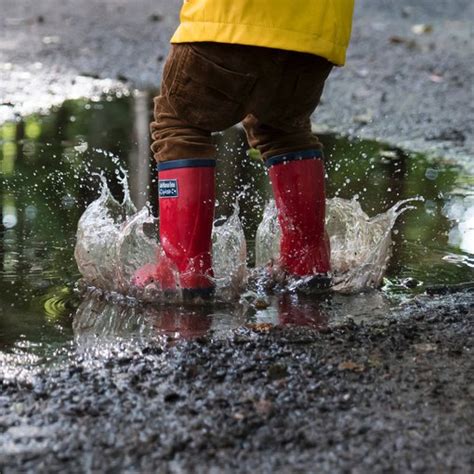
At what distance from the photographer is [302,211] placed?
377 cm

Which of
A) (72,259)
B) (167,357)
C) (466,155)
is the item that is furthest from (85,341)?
(466,155)

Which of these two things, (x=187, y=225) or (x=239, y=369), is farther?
(x=187, y=225)

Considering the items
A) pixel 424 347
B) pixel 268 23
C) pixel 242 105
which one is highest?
pixel 268 23

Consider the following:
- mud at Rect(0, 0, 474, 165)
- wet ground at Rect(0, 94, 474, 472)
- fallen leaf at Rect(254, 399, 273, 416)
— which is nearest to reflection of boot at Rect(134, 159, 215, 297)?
wet ground at Rect(0, 94, 474, 472)

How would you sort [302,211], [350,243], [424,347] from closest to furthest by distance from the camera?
[424,347]
[302,211]
[350,243]

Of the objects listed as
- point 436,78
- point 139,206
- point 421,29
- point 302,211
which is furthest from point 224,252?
point 421,29

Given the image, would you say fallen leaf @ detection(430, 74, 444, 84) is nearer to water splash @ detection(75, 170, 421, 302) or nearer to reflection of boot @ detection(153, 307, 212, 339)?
water splash @ detection(75, 170, 421, 302)

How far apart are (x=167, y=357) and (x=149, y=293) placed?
0.63 meters

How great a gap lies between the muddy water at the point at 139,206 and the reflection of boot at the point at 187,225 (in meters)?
0.11

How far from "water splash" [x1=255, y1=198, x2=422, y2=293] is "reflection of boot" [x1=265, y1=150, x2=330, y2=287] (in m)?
0.09

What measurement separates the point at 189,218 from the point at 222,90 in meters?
0.43

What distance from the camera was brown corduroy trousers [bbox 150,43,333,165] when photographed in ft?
11.1

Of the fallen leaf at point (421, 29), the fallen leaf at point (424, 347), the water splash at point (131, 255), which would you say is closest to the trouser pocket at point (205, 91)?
the water splash at point (131, 255)

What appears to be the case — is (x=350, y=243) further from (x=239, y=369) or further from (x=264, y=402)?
(x=264, y=402)
